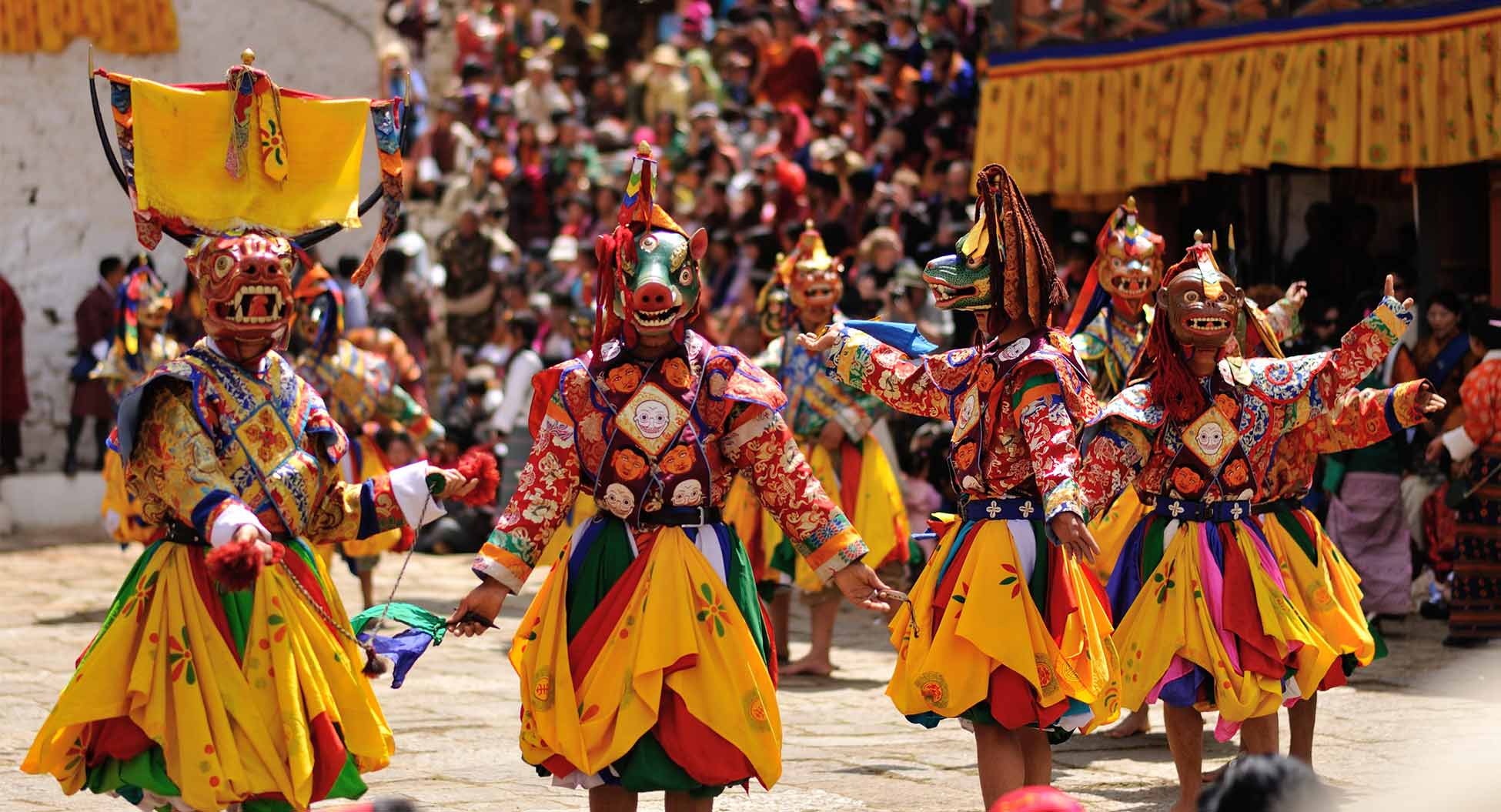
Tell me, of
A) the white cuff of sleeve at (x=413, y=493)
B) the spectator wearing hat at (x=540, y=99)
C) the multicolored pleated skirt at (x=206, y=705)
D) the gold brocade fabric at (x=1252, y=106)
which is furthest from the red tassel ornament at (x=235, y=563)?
the spectator wearing hat at (x=540, y=99)

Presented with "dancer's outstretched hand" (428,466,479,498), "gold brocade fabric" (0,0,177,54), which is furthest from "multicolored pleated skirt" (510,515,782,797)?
"gold brocade fabric" (0,0,177,54)

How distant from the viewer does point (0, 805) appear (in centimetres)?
750

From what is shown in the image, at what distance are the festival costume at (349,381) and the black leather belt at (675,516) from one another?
5207mm

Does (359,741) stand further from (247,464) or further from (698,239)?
(698,239)

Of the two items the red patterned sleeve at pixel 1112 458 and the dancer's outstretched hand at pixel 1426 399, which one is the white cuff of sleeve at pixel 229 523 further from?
the dancer's outstretched hand at pixel 1426 399

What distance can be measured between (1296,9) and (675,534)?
25.7ft

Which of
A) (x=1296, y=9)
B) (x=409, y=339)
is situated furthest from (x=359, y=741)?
(x=409, y=339)

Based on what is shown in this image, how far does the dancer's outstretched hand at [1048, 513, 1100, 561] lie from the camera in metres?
6.36

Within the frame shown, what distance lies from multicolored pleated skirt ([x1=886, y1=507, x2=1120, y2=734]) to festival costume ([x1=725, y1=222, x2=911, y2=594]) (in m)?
3.63

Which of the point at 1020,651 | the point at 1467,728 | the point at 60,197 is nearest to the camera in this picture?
the point at 1467,728

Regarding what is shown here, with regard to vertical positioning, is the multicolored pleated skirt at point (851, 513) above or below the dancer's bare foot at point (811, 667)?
above

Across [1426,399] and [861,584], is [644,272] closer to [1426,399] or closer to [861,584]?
[861,584]

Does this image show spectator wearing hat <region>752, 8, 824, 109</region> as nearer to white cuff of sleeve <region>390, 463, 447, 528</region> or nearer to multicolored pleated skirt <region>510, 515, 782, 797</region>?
Result: white cuff of sleeve <region>390, 463, 447, 528</region>

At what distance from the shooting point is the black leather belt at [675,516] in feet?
20.4
